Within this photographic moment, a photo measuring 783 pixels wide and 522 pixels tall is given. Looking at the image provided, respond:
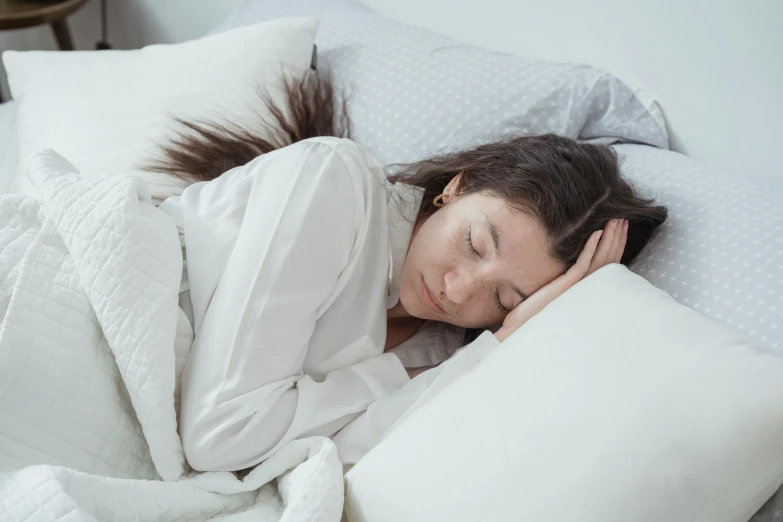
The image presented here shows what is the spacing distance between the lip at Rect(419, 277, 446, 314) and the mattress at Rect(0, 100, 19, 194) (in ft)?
2.63

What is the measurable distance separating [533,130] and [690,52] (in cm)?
27

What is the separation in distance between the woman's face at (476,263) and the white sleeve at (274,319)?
11 centimetres

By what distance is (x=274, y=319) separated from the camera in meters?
0.90

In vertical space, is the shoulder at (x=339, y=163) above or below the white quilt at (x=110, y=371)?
above

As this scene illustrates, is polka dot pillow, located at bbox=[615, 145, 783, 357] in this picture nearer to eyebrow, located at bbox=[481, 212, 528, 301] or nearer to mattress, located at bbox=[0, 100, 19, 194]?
eyebrow, located at bbox=[481, 212, 528, 301]

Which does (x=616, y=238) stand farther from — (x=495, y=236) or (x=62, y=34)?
(x=62, y=34)

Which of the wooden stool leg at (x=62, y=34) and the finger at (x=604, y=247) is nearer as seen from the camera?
the finger at (x=604, y=247)

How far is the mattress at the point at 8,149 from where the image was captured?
4.40 ft

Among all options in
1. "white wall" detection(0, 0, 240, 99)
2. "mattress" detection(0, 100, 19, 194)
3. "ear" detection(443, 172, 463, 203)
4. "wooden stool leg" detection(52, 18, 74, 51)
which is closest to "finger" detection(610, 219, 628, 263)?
"ear" detection(443, 172, 463, 203)

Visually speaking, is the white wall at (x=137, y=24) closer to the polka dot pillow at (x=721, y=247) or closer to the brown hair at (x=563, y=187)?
the brown hair at (x=563, y=187)

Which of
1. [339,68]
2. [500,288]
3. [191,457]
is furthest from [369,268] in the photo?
[339,68]

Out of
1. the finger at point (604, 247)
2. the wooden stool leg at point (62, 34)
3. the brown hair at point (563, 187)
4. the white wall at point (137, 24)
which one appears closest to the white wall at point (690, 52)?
the brown hair at point (563, 187)

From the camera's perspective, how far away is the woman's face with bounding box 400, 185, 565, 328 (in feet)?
3.20

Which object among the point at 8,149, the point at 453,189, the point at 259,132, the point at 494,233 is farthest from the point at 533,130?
the point at 8,149
